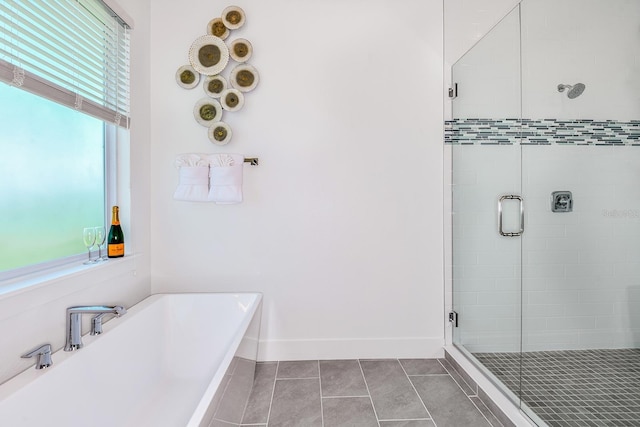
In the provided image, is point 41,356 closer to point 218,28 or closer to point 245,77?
point 245,77

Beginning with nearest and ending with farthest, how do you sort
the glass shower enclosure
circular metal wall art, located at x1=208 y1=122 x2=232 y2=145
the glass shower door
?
the glass shower enclosure → the glass shower door → circular metal wall art, located at x1=208 y1=122 x2=232 y2=145

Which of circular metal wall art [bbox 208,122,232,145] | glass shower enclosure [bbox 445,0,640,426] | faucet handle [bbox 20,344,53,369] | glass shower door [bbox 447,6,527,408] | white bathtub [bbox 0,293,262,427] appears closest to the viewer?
white bathtub [bbox 0,293,262,427]

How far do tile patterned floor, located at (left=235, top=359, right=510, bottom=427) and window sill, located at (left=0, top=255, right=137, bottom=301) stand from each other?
1068mm

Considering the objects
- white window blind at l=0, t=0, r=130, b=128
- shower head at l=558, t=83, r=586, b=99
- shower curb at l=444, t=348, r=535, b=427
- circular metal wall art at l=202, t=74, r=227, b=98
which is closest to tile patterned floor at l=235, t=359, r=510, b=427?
shower curb at l=444, t=348, r=535, b=427

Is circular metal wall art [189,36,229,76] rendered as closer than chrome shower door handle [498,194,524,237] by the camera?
No

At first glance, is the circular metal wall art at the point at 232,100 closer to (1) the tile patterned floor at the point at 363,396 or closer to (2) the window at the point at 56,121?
(2) the window at the point at 56,121

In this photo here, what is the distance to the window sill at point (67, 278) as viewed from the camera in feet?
4.33

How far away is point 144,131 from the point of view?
233 cm

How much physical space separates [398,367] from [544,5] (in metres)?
2.31

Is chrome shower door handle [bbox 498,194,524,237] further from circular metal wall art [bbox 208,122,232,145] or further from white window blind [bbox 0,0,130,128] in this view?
white window blind [bbox 0,0,130,128]

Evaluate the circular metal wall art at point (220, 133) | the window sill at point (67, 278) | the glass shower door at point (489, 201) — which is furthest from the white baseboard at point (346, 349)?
the circular metal wall art at point (220, 133)

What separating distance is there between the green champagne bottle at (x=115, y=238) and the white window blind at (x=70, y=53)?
551 mm

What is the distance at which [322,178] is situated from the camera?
96.4 inches

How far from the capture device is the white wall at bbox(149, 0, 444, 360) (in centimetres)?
241
